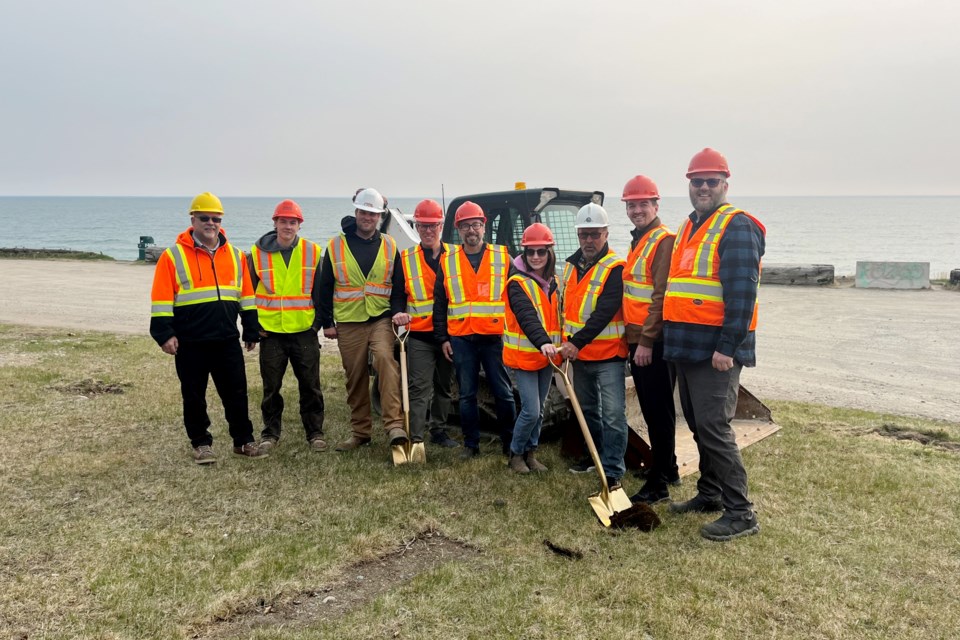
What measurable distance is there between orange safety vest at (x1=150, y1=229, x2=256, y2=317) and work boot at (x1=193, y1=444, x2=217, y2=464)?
3.73ft

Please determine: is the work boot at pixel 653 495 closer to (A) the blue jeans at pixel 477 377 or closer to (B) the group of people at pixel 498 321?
(B) the group of people at pixel 498 321

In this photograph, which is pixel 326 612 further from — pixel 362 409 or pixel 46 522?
pixel 362 409

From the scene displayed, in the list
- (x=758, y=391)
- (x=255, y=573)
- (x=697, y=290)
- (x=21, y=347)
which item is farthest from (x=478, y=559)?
(x=21, y=347)

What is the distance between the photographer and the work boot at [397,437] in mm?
5441

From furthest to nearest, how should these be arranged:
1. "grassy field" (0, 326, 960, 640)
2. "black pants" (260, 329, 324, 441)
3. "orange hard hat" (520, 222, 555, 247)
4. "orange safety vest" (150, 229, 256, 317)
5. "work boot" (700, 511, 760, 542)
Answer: "black pants" (260, 329, 324, 441) → "orange safety vest" (150, 229, 256, 317) → "orange hard hat" (520, 222, 555, 247) → "work boot" (700, 511, 760, 542) → "grassy field" (0, 326, 960, 640)

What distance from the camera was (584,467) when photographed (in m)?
5.27

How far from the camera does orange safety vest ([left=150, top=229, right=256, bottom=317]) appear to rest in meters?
5.17

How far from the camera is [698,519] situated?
14.3 feet

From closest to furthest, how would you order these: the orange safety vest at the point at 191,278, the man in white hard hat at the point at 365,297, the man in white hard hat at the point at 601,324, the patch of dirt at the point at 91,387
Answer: the man in white hard hat at the point at 601,324 → the orange safety vest at the point at 191,278 → the man in white hard hat at the point at 365,297 → the patch of dirt at the point at 91,387

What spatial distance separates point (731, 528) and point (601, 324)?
4.78ft

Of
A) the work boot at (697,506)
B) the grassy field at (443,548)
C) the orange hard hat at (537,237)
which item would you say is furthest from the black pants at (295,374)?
the work boot at (697,506)

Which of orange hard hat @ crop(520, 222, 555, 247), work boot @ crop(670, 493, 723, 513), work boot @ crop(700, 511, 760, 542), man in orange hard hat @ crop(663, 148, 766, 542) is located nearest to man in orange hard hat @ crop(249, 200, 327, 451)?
orange hard hat @ crop(520, 222, 555, 247)

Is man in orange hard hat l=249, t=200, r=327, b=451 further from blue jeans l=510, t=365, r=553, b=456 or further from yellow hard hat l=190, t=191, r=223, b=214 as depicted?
blue jeans l=510, t=365, r=553, b=456

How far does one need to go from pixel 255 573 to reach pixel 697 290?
2910 millimetres
